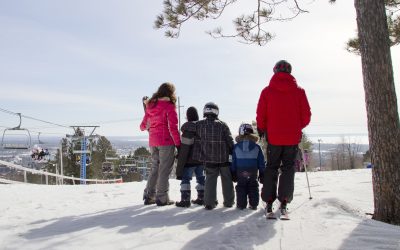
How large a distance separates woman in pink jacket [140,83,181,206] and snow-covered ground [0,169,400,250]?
1.20 feet

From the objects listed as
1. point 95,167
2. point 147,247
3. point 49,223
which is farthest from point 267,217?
point 95,167

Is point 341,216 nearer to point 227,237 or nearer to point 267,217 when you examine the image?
point 267,217

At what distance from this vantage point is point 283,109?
4609 mm

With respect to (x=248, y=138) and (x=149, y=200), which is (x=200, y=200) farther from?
→ (x=248, y=138)

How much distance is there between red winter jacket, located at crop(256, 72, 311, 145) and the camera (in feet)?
15.0

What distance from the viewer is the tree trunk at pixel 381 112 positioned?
177 inches

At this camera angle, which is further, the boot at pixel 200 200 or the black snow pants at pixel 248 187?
the boot at pixel 200 200

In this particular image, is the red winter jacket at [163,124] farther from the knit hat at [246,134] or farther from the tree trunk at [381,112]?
the tree trunk at [381,112]

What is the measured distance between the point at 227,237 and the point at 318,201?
2353mm

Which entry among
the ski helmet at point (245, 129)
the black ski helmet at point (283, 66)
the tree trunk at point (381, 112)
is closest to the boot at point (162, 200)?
the ski helmet at point (245, 129)

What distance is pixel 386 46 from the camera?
461cm

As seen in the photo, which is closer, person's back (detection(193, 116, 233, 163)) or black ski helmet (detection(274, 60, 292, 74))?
black ski helmet (detection(274, 60, 292, 74))

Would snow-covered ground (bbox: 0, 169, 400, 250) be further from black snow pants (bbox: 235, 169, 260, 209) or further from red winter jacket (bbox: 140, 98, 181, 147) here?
red winter jacket (bbox: 140, 98, 181, 147)

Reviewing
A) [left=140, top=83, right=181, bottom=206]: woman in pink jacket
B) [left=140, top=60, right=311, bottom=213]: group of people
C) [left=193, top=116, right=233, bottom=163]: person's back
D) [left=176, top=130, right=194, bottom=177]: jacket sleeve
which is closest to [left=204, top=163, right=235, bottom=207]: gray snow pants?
[left=140, top=60, right=311, bottom=213]: group of people
